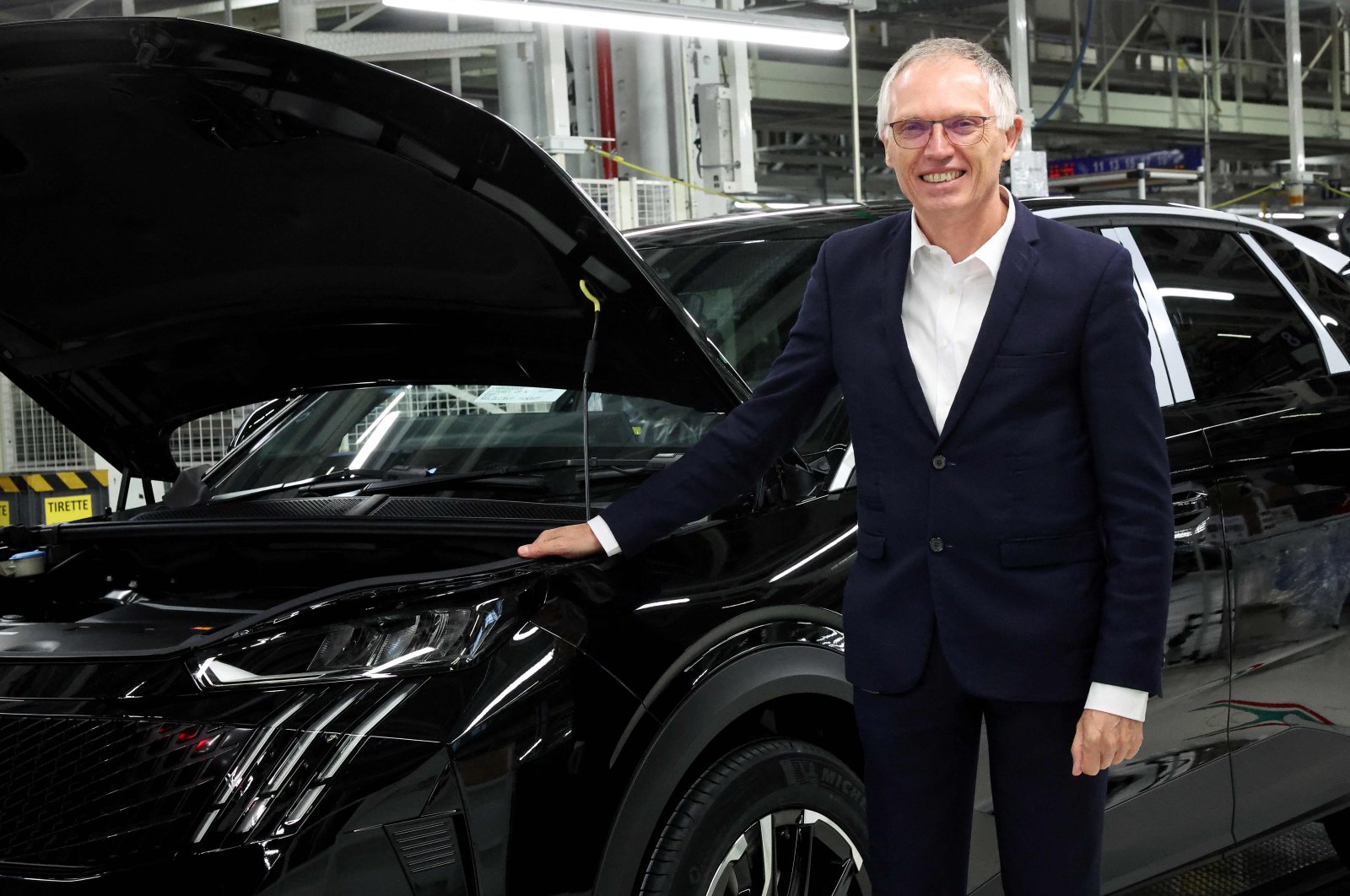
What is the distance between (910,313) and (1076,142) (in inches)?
837

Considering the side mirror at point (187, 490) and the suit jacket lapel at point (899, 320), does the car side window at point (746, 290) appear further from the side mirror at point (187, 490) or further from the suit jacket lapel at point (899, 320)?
the side mirror at point (187, 490)

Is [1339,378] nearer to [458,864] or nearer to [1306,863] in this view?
[1306,863]

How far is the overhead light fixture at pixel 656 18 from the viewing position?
700cm

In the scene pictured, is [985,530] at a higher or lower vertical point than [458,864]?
higher

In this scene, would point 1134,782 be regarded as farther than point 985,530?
Yes

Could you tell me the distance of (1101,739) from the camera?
6.59ft

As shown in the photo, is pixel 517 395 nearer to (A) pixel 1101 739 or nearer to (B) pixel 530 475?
(B) pixel 530 475

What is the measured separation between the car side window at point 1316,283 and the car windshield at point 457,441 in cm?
171

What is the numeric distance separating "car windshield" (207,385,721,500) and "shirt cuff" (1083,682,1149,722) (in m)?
1.08

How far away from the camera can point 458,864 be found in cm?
193

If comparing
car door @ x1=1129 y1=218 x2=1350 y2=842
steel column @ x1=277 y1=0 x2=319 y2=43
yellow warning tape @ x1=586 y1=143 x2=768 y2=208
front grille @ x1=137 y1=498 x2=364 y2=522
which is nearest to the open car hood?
front grille @ x1=137 y1=498 x2=364 y2=522

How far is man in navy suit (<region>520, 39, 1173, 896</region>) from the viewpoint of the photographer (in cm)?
202

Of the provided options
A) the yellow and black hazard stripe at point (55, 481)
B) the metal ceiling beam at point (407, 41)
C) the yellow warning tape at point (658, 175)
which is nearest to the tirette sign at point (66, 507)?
the yellow and black hazard stripe at point (55, 481)

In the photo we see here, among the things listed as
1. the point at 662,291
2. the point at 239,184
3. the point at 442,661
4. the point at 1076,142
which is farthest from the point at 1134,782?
the point at 1076,142
